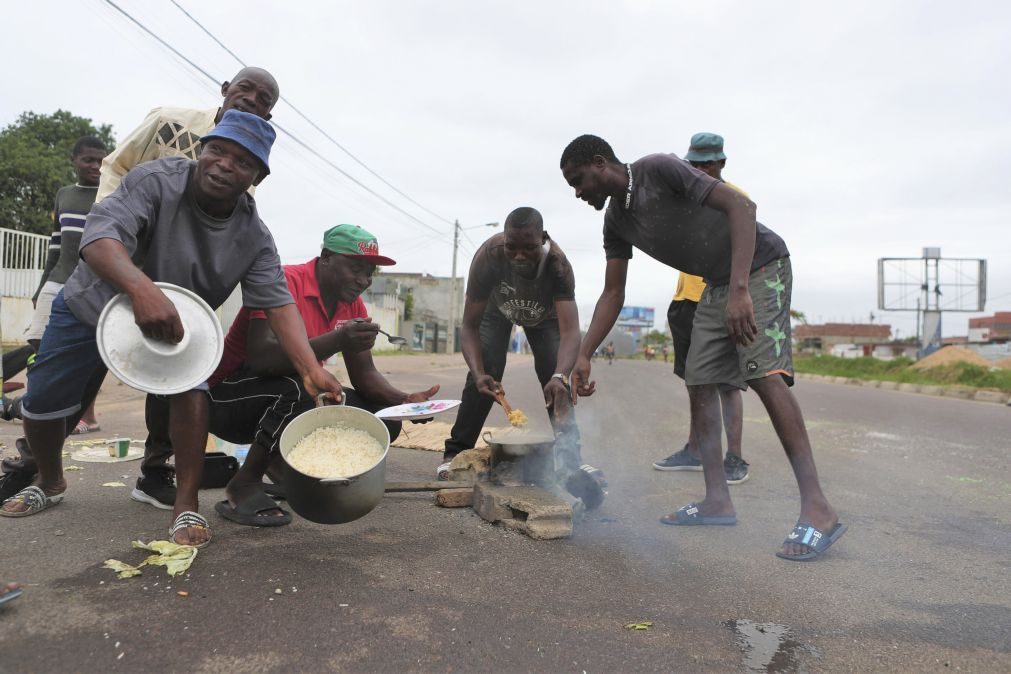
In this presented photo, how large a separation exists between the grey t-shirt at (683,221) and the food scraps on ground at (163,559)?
2.41 m

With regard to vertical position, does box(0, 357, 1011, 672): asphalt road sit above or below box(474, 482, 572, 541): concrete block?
below

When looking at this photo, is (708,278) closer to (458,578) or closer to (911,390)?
(458,578)

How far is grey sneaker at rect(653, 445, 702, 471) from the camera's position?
15.5ft

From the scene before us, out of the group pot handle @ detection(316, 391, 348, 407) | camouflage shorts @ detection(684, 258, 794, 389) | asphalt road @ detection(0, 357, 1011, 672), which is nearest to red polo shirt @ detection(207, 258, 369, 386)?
pot handle @ detection(316, 391, 348, 407)

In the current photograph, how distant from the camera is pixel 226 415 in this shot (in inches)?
118

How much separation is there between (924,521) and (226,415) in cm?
346

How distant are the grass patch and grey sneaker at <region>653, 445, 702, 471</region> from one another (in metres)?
12.2

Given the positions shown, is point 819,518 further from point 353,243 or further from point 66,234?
point 66,234

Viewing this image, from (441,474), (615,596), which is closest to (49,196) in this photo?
(441,474)

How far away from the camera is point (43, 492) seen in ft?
9.56

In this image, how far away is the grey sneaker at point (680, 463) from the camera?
15.5 feet

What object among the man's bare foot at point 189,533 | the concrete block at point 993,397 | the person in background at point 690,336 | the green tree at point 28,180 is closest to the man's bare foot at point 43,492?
the man's bare foot at point 189,533

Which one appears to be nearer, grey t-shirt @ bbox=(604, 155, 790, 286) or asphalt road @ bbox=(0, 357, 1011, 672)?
asphalt road @ bbox=(0, 357, 1011, 672)

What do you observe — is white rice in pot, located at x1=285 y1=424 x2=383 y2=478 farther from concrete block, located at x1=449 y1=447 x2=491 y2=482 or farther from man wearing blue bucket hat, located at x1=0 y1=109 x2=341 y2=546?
concrete block, located at x1=449 y1=447 x2=491 y2=482
